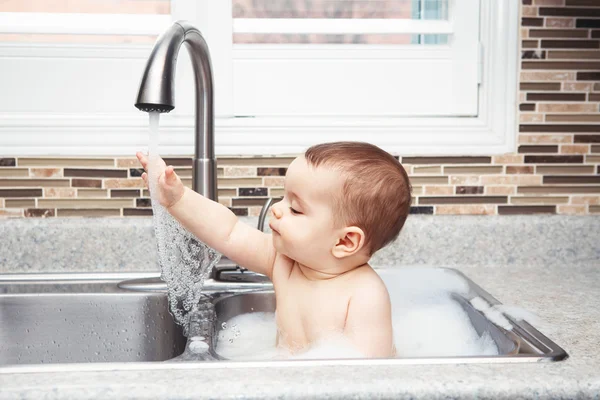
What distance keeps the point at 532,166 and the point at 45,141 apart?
40.8 inches

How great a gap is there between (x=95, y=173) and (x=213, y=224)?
452 mm

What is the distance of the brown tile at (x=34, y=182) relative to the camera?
134cm

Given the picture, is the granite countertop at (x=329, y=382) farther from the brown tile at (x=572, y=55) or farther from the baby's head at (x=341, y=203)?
the brown tile at (x=572, y=55)

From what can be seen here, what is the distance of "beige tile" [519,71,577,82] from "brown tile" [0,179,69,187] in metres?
1.00

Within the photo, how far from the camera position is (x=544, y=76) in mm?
1385

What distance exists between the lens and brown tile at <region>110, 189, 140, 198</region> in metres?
1.35

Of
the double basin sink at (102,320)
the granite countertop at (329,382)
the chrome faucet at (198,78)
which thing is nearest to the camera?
the granite countertop at (329,382)

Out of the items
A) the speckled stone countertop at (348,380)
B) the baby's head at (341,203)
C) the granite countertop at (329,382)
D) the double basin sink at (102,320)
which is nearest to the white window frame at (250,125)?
the double basin sink at (102,320)

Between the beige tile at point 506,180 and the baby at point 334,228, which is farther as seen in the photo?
the beige tile at point 506,180

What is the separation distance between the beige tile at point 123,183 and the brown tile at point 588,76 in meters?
0.96

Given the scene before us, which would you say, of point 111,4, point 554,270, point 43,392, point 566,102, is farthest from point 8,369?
point 566,102

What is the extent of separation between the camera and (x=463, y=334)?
3.53 feet

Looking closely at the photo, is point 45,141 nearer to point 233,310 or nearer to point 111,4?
point 111,4

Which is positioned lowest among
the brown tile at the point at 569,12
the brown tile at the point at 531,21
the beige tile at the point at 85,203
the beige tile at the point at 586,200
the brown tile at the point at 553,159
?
the beige tile at the point at 586,200
